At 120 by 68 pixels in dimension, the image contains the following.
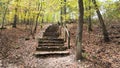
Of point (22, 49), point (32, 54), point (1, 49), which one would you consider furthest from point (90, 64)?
point (1, 49)

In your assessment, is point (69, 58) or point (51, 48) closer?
point (69, 58)

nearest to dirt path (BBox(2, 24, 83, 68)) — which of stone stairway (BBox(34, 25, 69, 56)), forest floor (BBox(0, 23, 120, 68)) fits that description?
forest floor (BBox(0, 23, 120, 68))

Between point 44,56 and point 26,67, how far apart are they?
2.02 metres

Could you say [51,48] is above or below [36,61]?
above

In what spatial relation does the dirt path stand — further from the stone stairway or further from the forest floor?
the stone stairway

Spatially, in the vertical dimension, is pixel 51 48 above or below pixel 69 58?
above

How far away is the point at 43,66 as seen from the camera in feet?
28.8

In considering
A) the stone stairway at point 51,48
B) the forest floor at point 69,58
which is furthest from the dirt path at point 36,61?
the stone stairway at point 51,48

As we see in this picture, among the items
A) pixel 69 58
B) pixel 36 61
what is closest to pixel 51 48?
pixel 36 61

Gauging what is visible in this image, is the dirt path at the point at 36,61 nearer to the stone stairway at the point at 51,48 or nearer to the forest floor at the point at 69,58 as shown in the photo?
the forest floor at the point at 69,58

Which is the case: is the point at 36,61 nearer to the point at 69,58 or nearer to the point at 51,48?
the point at 69,58

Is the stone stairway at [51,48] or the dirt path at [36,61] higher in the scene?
the stone stairway at [51,48]

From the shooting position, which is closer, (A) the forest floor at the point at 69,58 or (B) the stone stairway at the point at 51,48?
(A) the forest floor at the point at 69,58

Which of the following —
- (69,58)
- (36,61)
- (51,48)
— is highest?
(51,48)
